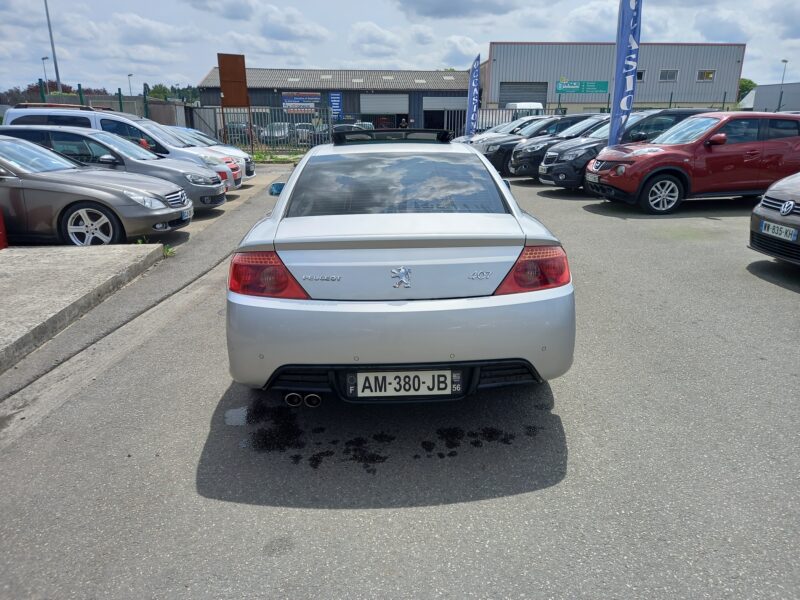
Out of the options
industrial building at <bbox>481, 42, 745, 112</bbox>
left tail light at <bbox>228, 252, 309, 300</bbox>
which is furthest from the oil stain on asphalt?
industrial building at <bbox>481, 42, 745, 112</bbox>

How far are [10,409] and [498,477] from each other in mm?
3039

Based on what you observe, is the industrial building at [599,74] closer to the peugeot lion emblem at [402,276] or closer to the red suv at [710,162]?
the red suv at [710,162]

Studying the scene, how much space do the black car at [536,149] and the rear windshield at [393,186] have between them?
11.5 metres

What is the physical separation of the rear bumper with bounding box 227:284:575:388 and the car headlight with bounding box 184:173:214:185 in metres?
8.01

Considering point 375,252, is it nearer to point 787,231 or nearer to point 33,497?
point 33,497

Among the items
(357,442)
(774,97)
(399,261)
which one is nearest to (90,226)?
(357,442)

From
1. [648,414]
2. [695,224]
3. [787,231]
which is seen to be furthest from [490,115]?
[648,414]

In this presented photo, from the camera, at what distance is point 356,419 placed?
3.47 metres

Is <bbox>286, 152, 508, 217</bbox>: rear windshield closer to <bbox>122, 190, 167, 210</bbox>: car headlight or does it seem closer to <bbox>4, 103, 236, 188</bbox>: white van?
<bbox>122, 190, 167, 210</bbox>: car headlight

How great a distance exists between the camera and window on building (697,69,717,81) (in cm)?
4738

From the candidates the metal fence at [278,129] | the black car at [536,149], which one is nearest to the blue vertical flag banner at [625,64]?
the black car at [536,149]

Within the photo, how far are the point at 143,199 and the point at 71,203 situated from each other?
2.80ft

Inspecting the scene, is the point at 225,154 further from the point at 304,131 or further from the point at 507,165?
the point at 304,131

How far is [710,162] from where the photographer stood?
10234mm
